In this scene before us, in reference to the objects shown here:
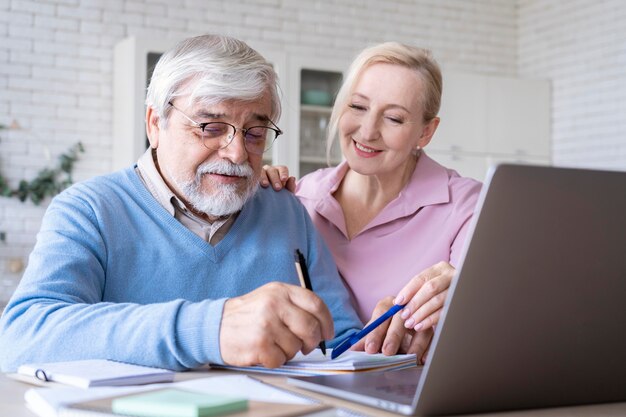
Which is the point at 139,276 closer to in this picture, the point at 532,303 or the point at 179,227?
the point at 179,227

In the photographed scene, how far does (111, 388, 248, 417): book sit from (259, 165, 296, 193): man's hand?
1.27 m

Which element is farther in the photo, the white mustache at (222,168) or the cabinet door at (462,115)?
the cabinet door at (462,115)

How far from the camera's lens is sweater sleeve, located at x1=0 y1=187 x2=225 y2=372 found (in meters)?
1.33

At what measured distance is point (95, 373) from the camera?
1.24 m

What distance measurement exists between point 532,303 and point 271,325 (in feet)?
1.35

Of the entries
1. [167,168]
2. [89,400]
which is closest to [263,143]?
[167,168]

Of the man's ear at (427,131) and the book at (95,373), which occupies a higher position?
the man's ear at (427,131)

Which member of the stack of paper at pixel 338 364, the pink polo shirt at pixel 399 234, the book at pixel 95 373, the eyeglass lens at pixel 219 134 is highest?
the eyeglass lens at pixel 219 134

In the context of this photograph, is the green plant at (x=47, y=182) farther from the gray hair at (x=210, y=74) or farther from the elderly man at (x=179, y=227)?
the gray hair at (x=210, y=74)

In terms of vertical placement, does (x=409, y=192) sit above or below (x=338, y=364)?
above

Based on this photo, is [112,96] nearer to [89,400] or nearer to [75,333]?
[75,333]

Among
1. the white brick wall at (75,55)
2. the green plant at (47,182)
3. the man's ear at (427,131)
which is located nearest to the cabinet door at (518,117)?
the white brick wall at (75,55)

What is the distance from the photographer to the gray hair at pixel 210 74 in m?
1.86

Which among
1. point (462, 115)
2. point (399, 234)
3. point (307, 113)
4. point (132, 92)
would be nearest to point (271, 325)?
point (399, 234)
